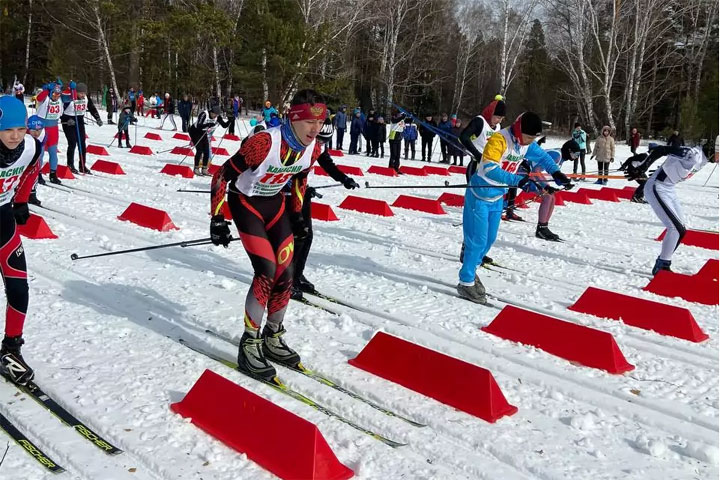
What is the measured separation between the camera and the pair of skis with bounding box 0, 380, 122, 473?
10.4 feet

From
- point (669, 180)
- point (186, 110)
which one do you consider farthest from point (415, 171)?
point (186, 110)

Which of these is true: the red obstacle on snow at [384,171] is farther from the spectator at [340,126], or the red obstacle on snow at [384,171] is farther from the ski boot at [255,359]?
the ski boot at [255,359]

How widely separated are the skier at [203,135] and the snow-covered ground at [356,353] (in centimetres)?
498

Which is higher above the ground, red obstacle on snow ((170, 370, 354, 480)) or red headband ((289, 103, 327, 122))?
red headband ((289, 103, 327, 122))

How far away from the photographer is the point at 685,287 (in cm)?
676

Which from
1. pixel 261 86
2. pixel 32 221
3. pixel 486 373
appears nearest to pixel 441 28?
pixel 261 86

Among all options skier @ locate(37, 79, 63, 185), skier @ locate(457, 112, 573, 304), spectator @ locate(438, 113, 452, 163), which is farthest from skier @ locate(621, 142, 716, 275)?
spectator @ locate(438, 113, 452, 163)

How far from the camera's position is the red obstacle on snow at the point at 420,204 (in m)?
11.2

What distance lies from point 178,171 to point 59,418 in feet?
35.8

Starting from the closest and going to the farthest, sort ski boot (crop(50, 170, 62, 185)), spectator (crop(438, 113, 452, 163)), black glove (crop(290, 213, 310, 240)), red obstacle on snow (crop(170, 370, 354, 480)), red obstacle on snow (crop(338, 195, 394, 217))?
red obstacle on snow (crop(170, 370, 354, 480)) → black glove (crop(290, 213, 310, 240)) → red obstacle on snow (crop(338, 195, 394, 217)) → ski boot (crop(50, 170, 62, 185)) → spectator (crop(438, 113, 452, 163))

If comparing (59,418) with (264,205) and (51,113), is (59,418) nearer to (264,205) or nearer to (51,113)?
(264,205)

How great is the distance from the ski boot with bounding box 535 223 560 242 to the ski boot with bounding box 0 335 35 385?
7171 mm

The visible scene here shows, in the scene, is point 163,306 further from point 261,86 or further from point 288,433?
point 261,86

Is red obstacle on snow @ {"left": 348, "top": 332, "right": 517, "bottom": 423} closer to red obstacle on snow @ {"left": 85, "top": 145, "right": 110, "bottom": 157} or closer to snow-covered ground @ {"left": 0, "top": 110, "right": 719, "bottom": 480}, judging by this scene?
snow-covered ground @ {"left": 0, "top": 110, "right": 719, "bottom": 480}
